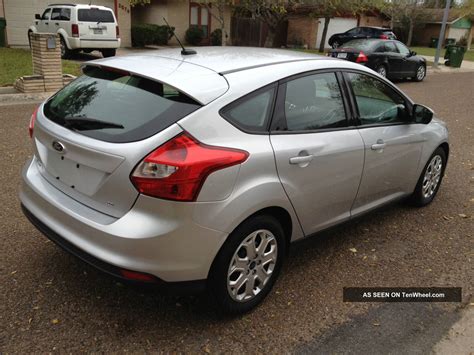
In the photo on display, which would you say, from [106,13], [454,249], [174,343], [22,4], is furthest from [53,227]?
[22,4]

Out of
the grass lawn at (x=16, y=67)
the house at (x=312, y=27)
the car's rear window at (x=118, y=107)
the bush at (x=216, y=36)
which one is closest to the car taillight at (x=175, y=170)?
the car's rear window at (x=118, y=107)

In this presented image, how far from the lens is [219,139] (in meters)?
2.66

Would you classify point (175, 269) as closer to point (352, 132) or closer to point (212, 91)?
point (212, 91)

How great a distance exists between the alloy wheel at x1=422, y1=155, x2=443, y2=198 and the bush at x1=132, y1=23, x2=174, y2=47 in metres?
19.7

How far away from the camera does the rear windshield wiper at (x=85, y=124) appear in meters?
2.73

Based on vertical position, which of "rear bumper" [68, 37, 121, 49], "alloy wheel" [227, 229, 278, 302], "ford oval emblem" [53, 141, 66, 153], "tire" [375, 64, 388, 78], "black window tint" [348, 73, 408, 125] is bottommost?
"tire" [375, 64, 388, 78]

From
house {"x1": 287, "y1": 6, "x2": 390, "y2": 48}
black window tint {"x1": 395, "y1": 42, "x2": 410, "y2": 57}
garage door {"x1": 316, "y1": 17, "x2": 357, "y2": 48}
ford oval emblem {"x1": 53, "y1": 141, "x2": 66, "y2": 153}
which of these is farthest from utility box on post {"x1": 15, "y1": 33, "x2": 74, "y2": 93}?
garage door {"x1": 316, "y1": 17, "x2": 357, "y2": 48}

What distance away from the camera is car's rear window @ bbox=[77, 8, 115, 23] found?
52.1 feet

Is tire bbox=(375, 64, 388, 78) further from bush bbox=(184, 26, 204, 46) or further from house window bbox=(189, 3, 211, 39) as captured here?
house window bbox=(189, 3, 211, 39)

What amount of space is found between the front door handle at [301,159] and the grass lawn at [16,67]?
31.0 feet

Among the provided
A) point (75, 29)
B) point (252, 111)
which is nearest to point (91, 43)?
point (75, 29)

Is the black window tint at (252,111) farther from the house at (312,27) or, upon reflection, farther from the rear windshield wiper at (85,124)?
the house at (312,27)

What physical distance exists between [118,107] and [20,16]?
775 inches

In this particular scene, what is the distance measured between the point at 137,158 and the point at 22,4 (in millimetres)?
20196
